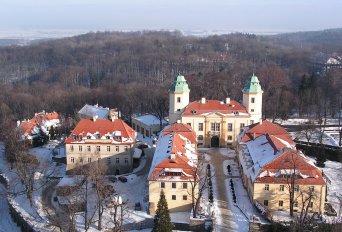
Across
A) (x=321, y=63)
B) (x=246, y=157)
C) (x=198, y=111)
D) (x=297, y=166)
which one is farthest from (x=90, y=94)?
(x=321, y=63)

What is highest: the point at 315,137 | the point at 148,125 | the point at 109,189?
the point at 148,125

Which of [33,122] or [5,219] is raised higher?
[33,122]

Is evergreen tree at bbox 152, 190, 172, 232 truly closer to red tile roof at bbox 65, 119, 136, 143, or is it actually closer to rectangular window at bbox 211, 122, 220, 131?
red tile roof at bbox 65, 119, 136, 143

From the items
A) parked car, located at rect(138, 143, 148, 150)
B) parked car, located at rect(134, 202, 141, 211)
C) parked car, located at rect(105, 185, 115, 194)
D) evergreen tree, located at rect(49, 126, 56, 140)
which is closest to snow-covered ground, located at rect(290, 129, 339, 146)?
parked car, located at rect(138, 143, 148, 150)

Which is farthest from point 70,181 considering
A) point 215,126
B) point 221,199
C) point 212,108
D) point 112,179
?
point 212,108

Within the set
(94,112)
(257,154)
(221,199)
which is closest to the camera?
(221,199)

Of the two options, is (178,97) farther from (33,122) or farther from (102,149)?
(33,122)

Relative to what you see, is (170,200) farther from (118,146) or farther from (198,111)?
(198,111)
